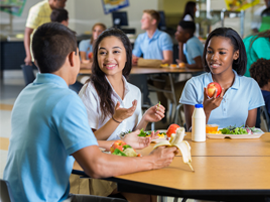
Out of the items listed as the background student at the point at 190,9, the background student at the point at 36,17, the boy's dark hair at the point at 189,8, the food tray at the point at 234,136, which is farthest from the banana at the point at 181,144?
the boy's dark hair at the point at 189,8

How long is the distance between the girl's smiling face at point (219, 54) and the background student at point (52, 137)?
3.20 ft

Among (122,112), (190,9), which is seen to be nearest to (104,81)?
(122,112)

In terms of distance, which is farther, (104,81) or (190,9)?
(190,9)

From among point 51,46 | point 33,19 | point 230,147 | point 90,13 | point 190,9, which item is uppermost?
point 90,13

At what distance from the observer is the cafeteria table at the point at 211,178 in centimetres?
102

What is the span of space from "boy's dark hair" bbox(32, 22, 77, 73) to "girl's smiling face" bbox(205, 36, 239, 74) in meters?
1.06

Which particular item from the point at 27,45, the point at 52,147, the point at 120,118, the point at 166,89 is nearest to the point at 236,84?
the point at 120,118

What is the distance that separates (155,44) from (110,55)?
9.35ft

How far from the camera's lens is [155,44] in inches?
182

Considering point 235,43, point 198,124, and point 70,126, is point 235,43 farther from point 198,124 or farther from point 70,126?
point 70,126

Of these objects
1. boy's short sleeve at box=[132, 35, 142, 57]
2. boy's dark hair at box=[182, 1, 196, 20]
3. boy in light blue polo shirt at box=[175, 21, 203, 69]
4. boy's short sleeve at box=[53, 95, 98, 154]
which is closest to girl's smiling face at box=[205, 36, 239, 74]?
boy's short sleeve at box=[53, 95, 98, 154]

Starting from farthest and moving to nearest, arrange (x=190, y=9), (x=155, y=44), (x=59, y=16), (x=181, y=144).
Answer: (x=190, y=9) < (x=155, y=44) < (x=59, y=16) < (x=181, y=144)

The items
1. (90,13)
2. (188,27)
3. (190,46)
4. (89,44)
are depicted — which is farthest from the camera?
(90,13)

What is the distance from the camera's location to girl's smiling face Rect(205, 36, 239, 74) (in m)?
1.95
